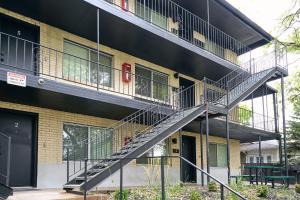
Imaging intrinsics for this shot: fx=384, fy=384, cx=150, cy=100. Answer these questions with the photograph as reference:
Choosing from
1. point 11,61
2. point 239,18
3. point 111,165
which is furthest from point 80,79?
point 239,18

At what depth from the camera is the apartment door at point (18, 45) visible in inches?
445

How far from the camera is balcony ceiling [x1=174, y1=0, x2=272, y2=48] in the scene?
17453mm

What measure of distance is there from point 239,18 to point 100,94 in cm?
975

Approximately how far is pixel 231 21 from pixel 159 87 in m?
5.50

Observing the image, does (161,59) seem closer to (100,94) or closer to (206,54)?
(206,54)

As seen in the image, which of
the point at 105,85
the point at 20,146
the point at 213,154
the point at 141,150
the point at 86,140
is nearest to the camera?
→ the point at 141,150

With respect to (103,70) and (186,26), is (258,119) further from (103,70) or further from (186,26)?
(103,70)

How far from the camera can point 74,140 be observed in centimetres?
1303

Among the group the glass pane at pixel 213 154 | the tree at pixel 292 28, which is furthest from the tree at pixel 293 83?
the glass pane at pixel 213 154

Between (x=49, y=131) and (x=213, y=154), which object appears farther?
(x=213, y=154)

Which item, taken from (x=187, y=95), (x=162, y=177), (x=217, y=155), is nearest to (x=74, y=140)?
(x=162, y=177)

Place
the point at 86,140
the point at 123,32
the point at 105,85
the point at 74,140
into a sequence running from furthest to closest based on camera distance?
the point at 105,85, the point at 123,32, the point at 86,140, the point at 74,140

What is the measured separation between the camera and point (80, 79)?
43.2ft

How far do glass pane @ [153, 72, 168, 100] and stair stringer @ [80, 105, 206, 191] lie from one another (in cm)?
325
